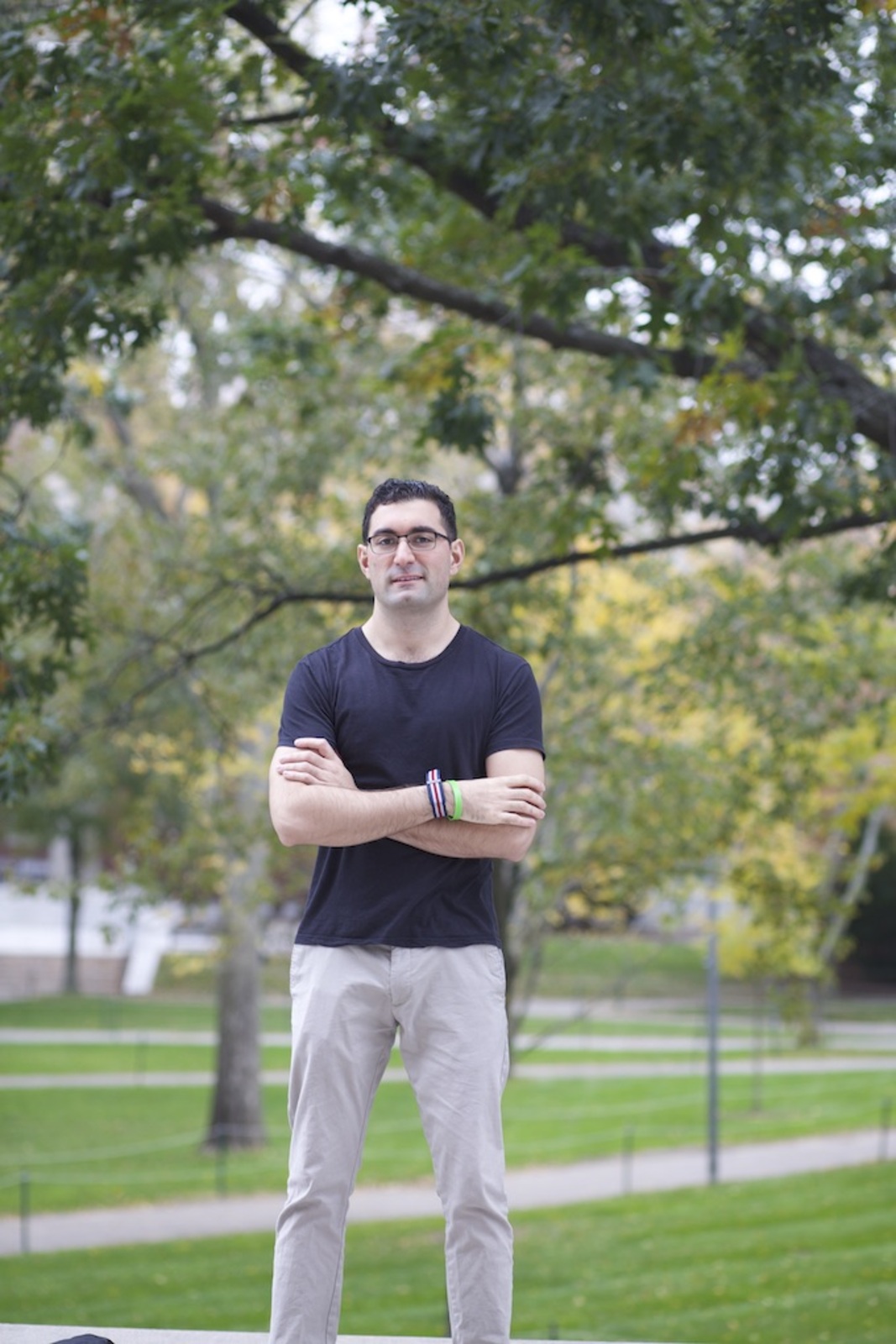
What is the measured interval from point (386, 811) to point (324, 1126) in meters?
0.71

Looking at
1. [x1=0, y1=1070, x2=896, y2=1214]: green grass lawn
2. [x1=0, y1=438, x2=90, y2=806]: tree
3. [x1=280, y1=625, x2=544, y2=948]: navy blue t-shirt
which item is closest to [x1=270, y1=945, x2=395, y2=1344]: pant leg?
[x1=280, y1=625, x2=544, y2=948]: navy blue t-shirt

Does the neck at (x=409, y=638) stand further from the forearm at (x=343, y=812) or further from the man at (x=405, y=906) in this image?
the forearm at (x=343, y=812)

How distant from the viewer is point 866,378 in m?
7.28

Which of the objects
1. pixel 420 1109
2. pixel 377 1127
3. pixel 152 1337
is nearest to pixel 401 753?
pixel 420 1109

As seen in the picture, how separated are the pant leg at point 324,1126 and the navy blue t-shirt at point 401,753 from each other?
105 millimetres

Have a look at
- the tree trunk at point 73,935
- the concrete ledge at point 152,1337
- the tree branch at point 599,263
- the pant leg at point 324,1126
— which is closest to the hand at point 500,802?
the pant leg at point 324,1126

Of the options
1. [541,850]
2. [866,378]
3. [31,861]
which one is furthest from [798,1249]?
[31,861]

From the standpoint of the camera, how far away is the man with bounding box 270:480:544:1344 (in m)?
A: 3.44

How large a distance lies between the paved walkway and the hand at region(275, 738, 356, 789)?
1088 cm

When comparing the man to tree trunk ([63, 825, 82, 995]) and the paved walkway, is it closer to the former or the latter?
the paved walkway

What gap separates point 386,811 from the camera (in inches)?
134

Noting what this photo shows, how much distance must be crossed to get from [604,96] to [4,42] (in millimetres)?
2239

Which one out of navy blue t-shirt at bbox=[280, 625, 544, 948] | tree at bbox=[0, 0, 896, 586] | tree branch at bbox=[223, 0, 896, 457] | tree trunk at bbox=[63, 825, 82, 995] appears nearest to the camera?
navy blue t-shirt at bbox=[280, 625, 544, 948]

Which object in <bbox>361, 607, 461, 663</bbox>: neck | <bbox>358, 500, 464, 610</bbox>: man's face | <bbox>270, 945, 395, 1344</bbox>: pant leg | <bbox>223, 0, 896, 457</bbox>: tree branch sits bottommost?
<bbox>270, 945, 395, 1344</bbox>: pant leg
